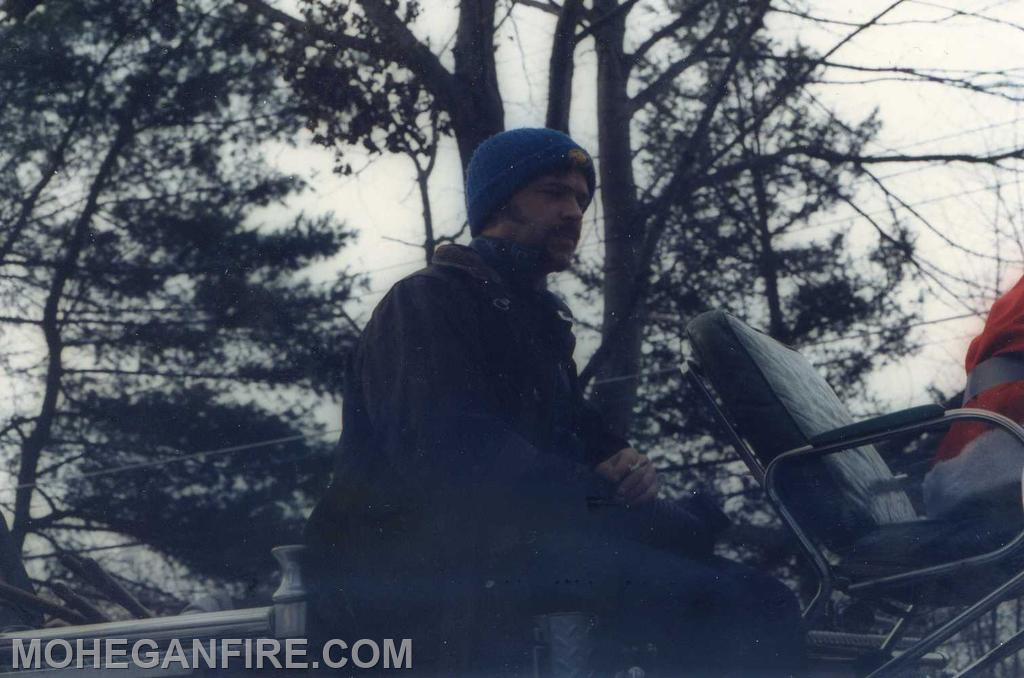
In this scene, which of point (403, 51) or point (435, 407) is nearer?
point (435, 407)

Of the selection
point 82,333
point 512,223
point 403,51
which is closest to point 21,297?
point 82,333

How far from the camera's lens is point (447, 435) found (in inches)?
86.2

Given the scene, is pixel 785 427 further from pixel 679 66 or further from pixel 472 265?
pixel 679 66

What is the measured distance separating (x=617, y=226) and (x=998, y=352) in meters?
5.20

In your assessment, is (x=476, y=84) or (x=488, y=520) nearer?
(x=488, y=520)

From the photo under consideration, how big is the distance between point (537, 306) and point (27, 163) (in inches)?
455

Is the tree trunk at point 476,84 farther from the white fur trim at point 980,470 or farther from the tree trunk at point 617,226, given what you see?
the white fur trim at point 980,470

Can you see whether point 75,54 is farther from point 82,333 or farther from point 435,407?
point 435,407

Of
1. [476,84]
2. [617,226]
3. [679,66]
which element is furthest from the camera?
[617,226]

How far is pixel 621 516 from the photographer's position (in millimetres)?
2408

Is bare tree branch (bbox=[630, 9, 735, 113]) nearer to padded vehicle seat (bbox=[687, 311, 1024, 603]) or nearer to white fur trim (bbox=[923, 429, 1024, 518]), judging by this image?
padded vehicle seat (bbox=[687, 311, 1024, 603])

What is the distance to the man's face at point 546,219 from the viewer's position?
279 centimetres

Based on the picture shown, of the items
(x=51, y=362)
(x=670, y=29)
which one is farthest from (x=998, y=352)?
(x=51, y=362)

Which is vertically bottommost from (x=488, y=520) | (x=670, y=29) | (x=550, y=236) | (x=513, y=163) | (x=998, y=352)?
(x=488, y=520)
